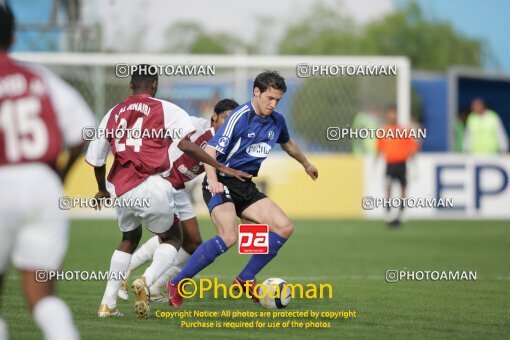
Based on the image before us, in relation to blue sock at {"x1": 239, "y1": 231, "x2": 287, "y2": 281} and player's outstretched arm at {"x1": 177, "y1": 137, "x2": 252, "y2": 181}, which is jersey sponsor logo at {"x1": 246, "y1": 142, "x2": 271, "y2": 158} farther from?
blue sock at {"x1": 239, "y1": 231, "x2": 287, "y2": 281}

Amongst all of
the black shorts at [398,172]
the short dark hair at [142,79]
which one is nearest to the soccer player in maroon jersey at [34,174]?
the short dark hair at [142,79]

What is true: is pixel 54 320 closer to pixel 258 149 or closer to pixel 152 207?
pixel 152 207

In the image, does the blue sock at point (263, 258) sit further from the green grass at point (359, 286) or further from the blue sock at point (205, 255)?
the blue sock at point (205, 255)

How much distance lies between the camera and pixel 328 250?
631 inches

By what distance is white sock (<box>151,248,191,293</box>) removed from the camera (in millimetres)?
9789

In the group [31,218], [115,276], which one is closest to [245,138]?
[115,276]

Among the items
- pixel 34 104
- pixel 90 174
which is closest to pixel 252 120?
pixel 34 104

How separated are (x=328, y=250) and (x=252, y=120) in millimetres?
6929

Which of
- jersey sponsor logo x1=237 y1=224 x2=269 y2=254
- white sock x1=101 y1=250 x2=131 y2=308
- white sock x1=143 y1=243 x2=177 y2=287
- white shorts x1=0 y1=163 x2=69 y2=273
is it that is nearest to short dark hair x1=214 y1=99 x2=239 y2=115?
jersey sponsor logo x1=237 y1=224 x2=269 y2=254

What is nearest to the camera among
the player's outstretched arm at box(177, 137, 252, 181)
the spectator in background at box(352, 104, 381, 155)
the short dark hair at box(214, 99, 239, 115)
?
the player's outstretched arm at box(177, 137, 252, 181)

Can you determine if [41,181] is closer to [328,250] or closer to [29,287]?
[29,287]

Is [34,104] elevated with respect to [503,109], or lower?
lower

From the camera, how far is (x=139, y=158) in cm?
859

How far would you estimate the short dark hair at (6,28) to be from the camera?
548 centimetres
